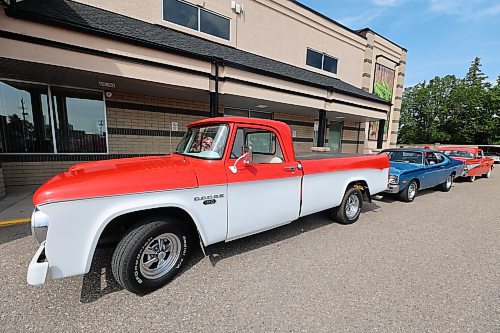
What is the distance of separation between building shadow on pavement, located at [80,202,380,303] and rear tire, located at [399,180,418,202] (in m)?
2.95

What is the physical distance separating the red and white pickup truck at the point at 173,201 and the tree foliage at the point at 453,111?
4962 centimetres

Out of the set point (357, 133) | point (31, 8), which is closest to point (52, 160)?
point (31, 8)

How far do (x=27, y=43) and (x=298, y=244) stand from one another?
6981 mm

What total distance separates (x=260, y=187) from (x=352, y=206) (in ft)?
8.88

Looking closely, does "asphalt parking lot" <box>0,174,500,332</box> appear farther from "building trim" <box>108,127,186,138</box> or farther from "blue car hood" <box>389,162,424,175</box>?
"building trim" <box>108,127,186,138</box>

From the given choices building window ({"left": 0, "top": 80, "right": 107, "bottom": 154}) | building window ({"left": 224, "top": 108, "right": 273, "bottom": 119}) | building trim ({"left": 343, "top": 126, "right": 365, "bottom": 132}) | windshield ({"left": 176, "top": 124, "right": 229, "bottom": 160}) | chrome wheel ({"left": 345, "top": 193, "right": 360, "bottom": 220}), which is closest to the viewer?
windshield ({"left": 176, "top": 124, "right": 229, "bottom": 160})

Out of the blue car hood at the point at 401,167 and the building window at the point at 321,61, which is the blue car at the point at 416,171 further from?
the building window at the point at 321,61

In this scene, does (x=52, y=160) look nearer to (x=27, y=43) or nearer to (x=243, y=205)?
(x=27, y=43)

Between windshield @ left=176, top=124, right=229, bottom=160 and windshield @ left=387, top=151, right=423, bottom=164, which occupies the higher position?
windshield @ left=176, top=124, right=229, bottom=160

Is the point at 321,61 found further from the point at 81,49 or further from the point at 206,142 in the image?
the point at 206,142

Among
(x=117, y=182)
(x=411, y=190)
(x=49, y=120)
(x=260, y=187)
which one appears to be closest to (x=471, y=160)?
(x=411, y=190)

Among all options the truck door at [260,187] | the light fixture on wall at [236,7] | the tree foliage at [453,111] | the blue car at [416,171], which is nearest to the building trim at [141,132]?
the truck door at [260,187]

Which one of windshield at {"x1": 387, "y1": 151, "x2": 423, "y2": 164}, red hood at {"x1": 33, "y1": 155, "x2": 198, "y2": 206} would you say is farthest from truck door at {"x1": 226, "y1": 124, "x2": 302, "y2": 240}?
windshield at {"x1": 387, "y1": 151, "x2": 423, "y2": 164}

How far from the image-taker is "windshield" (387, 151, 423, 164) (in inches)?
285
